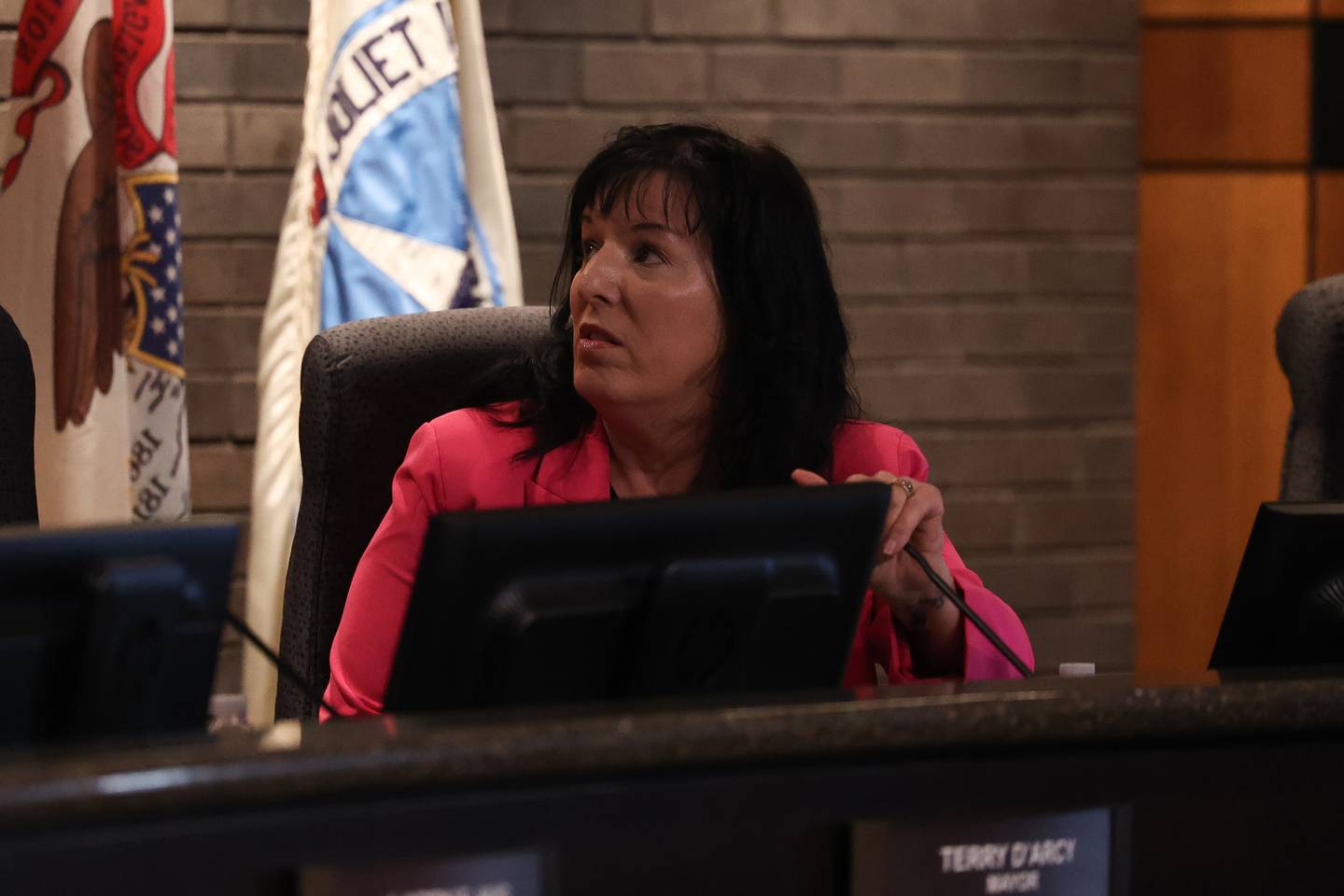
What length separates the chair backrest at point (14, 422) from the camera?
144 centimetres

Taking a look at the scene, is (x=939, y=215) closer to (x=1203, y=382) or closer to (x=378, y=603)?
(x=1203, y=382)

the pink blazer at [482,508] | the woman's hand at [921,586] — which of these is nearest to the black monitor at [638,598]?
the woman's hand at [921,586]

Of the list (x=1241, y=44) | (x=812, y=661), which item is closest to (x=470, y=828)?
(x=812, y=661)

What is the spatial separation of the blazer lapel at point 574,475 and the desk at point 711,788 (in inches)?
29.4

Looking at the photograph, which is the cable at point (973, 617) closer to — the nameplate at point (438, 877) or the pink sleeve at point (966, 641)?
the pink sleeve at point (966, 641)

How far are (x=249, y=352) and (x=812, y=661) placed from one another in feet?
6.26

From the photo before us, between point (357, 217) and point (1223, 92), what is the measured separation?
1687 mm

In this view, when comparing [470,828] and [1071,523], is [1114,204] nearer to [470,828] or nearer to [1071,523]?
[1071,523]

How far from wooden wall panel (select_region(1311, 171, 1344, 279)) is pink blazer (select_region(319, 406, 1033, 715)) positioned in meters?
1.68

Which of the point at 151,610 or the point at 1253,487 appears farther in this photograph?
the point at 1253,487

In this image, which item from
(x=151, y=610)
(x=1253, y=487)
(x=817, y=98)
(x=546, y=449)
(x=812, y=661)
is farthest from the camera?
(x=1253, y=487)

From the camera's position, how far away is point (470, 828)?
2.44 feet

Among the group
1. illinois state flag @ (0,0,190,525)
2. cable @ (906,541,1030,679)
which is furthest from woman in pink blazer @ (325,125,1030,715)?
illinois state flag @ (0,0,190,525)

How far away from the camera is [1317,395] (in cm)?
177
